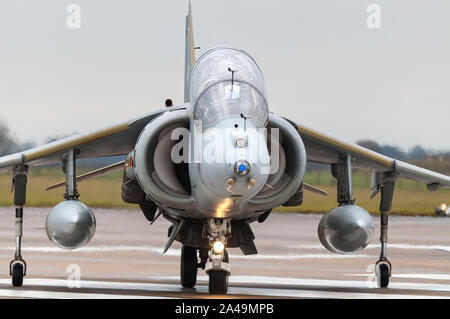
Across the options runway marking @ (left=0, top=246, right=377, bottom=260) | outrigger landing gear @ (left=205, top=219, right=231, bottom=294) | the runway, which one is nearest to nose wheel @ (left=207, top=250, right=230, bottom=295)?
outrigger landing gear @ (left=205, top=219, right=231, bottom=294)

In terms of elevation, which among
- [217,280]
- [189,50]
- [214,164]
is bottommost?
[217,280]

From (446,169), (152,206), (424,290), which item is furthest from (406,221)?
(152,206)

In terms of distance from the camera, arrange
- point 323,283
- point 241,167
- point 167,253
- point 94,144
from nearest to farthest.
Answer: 1. point 241,167
2. point 94,144
3. point 323,283
4. point 167,253

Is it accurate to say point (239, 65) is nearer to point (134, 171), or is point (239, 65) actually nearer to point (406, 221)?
point (134, 171)

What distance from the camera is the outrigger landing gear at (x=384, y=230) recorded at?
1466 centimetres

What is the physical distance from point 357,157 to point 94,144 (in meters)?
3.88

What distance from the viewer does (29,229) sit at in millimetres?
28359

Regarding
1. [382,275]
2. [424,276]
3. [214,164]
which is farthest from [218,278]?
[424,276]

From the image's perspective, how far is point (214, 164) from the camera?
991 cm

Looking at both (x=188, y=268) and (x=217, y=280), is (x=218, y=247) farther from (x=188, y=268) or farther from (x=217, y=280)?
(x=188, y=268)

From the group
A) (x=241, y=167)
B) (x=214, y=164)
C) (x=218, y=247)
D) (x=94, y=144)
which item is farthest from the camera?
(x=94, y=144)

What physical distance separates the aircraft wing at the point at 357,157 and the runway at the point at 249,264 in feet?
5.64

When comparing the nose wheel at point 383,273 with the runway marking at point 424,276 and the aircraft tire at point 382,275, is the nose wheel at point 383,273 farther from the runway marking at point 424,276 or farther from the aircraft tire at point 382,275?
the runway marking at point 424,276
